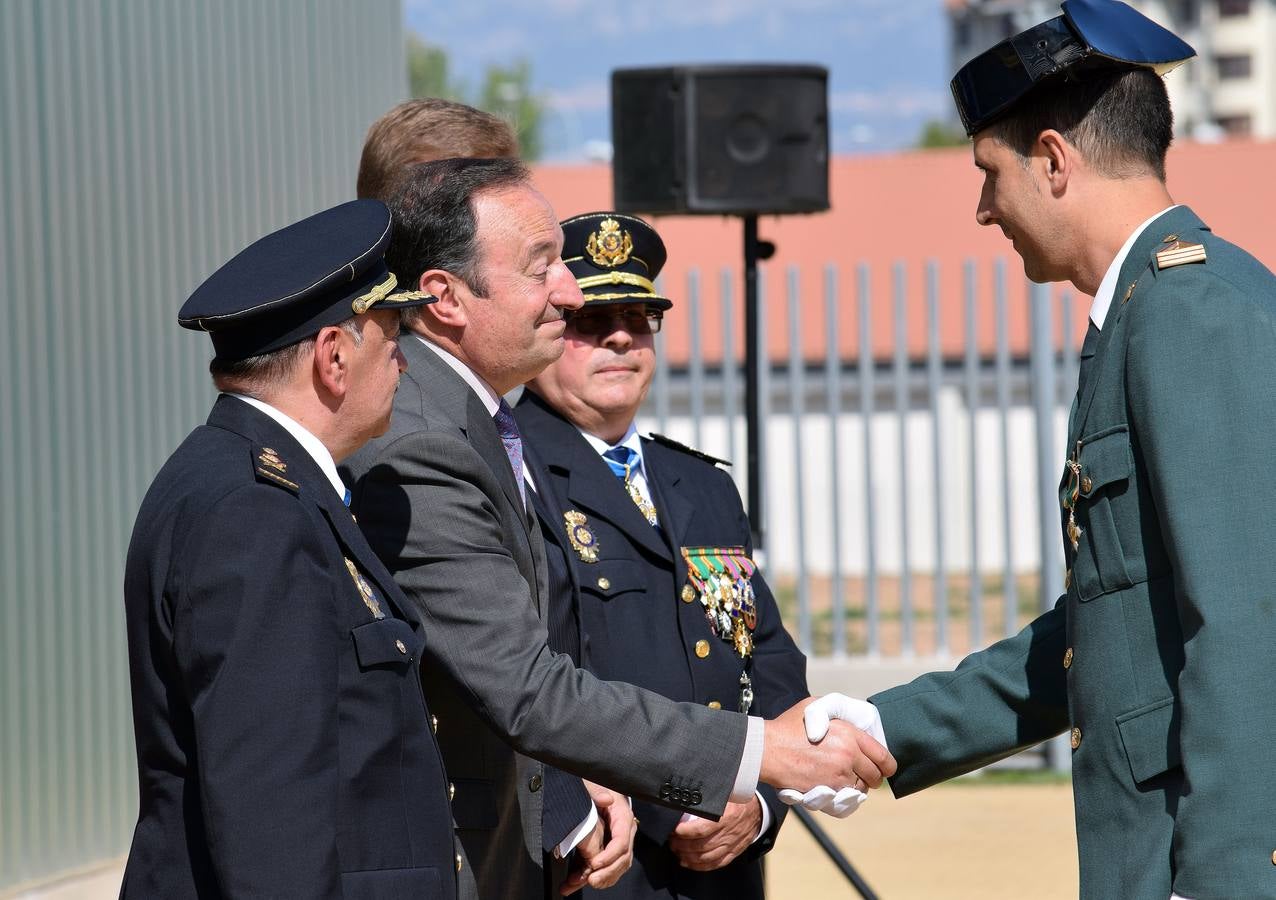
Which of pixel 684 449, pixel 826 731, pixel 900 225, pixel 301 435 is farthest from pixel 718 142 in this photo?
pixel 900 225

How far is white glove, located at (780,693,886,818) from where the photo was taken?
2902 mm

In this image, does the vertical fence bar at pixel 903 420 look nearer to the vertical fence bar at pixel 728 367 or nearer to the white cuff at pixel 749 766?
the vertical fence bar at pixel 728 367

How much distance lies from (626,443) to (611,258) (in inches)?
15.1

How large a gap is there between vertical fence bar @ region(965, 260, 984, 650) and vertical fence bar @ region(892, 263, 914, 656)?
0.33 meters

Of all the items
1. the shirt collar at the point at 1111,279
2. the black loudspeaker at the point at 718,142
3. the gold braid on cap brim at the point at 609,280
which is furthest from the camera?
the black loudspeaker at the point at 718,142

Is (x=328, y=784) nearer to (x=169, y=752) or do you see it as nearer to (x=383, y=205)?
(x=169, y=752)

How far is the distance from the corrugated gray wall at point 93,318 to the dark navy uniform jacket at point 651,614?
6.94 feet

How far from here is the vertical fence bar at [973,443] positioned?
340 inches

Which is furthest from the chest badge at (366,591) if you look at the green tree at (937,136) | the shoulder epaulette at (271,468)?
the green tree at (937,136)

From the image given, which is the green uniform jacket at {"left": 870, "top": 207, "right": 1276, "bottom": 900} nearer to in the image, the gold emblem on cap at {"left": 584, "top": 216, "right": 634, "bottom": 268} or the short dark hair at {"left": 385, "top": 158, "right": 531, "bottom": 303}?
the short dark hair at {"left": 385, "top": 158, "right": 531, "bottom": 303}

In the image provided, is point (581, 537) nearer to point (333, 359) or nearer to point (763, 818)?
point (763, 818)

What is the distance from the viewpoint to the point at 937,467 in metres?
8.76

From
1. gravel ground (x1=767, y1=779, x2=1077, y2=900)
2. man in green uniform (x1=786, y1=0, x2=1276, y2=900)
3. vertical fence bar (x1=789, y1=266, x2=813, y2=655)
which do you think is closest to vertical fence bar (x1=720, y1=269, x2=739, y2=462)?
vertical fence bar (x1=789, y1=266, x2=813, y2=655)

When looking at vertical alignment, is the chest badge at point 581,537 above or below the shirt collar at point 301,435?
below
